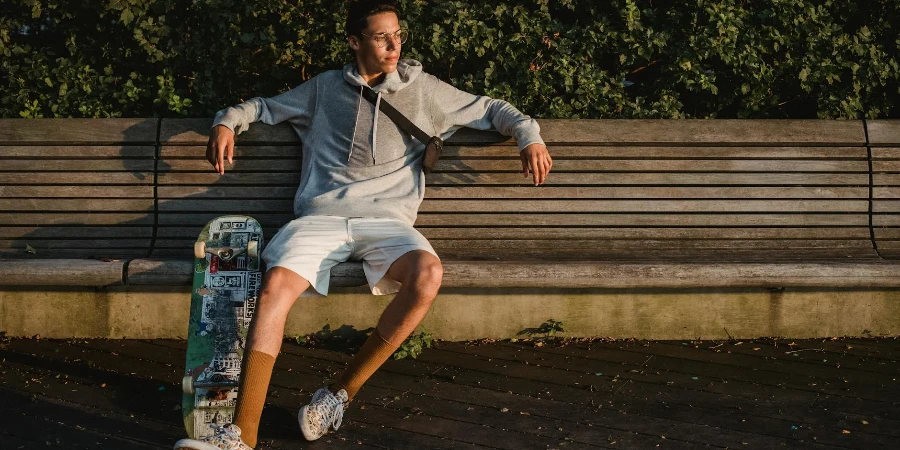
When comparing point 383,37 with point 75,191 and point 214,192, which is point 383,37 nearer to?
point 214,192

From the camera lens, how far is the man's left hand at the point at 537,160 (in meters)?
4.36

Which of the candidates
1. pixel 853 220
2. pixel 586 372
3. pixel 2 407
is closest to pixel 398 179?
pixel 586 372

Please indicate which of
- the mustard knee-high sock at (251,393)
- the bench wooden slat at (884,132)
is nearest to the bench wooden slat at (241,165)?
the mustard knee-high sock at (251,393)

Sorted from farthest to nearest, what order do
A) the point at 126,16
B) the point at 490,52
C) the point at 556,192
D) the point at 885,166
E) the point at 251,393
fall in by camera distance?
1. the point at 490,52
2. the point at 126,16
3. the point at 885,166
4. the point at 556,192
5. the point at 251,393

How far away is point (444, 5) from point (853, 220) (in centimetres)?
217

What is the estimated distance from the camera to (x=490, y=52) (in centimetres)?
523

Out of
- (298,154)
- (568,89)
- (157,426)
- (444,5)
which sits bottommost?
(157,426)

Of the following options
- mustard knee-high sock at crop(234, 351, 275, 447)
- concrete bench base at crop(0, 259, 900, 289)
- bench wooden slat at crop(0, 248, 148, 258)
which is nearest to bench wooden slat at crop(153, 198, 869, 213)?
bench wooden slat at crop(0, 248, 148, 258)

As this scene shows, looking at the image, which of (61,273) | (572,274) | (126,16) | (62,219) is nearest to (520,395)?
(572,274)

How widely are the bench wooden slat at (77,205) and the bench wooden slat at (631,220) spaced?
1.26 m

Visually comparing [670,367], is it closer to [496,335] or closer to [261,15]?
[496,335]

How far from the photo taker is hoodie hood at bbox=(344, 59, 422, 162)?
14.5ft

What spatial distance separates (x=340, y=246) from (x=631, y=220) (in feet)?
4.71

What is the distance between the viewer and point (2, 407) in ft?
13.2
